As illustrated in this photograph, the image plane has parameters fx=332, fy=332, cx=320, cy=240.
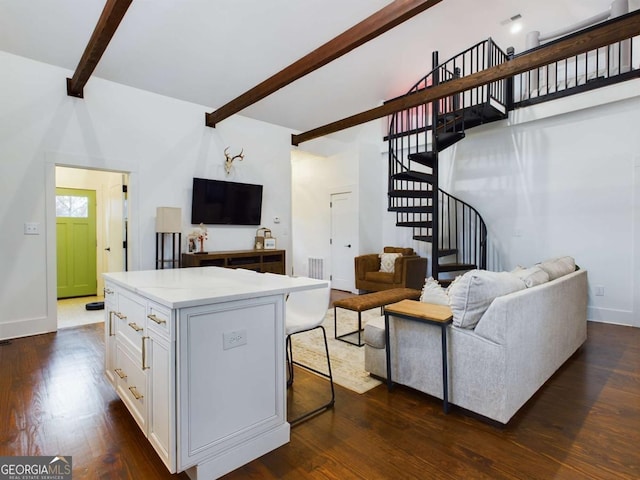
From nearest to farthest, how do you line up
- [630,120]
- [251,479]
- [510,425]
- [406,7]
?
1. [251,479]
2. [510,425]
3. [406,7]
4. [630,120]

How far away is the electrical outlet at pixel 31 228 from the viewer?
3.79 meters

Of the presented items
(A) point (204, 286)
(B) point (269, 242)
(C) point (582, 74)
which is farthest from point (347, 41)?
(C) point (582, 74)

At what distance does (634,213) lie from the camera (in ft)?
13.8

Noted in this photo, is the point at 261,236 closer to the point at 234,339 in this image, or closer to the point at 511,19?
the point at 234,339

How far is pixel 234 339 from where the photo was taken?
165 cm

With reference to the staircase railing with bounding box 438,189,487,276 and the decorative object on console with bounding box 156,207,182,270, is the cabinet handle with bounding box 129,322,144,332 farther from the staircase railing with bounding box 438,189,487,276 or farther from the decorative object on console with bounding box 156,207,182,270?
the staircase railing with bounding box 438,189,487,276

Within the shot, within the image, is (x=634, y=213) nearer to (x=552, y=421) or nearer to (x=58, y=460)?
(x=552, y=421)

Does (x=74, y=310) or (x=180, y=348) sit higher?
(x=180, y=348)

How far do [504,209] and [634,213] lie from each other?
153 centimetres

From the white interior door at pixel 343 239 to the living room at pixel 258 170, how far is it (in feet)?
3.81

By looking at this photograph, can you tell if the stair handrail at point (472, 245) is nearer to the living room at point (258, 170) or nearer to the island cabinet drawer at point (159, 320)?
the living room at point (258, 170)

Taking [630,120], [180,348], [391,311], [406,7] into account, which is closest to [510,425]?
[391,311]

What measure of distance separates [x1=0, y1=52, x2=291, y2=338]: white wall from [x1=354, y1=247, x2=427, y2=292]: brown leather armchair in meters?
2.27

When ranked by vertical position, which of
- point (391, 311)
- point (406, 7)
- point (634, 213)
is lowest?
point (391, 311)
